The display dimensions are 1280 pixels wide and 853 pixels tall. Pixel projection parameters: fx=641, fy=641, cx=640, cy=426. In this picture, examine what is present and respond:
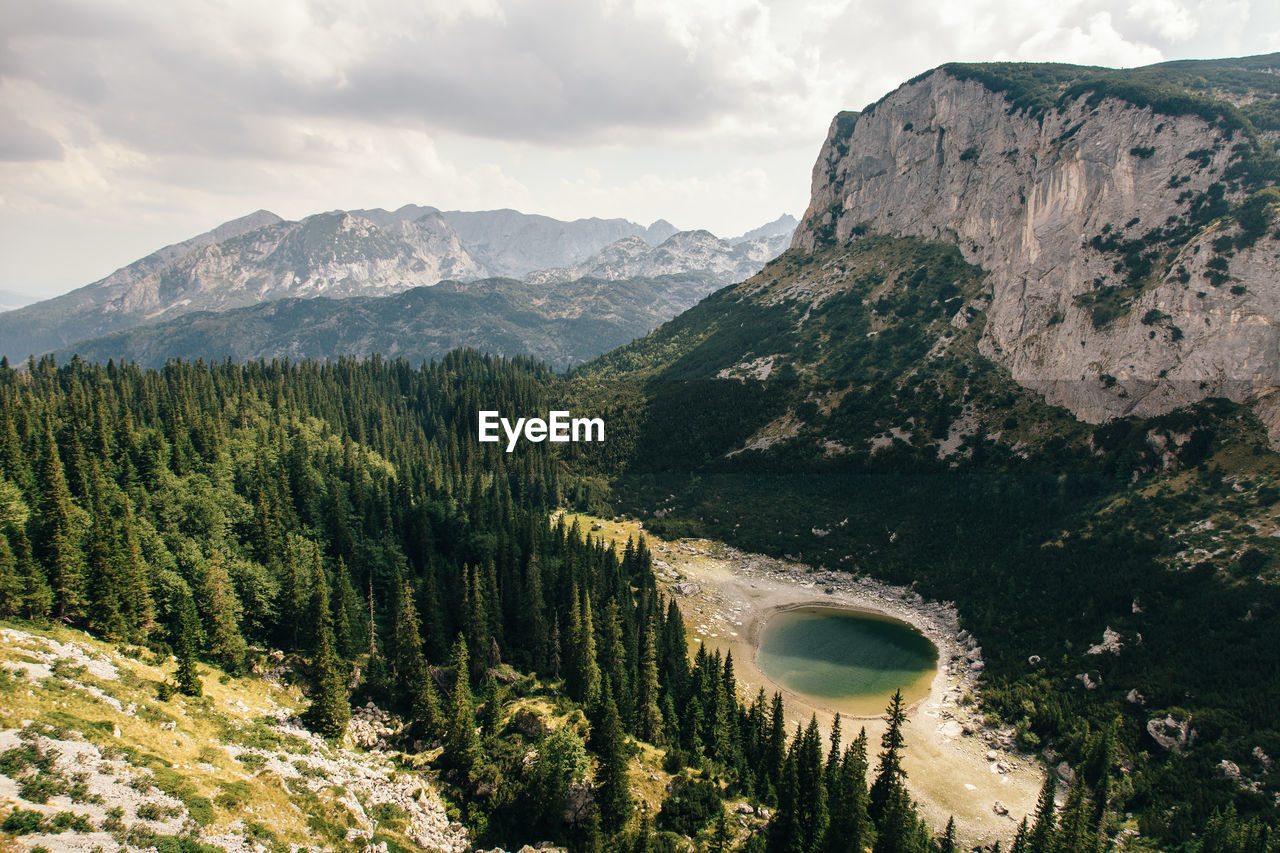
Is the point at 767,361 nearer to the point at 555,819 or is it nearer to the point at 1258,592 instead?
the point at 1258,592

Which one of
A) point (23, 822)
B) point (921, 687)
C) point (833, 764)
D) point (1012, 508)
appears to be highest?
point (1012, 508)

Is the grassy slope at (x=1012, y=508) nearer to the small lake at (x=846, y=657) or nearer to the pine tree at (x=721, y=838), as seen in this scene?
the small lake at (x=846, y=657)

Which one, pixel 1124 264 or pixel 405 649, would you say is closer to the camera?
pixel 405 649

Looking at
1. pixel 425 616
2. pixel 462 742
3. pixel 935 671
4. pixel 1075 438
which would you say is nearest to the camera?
pixel 462 742

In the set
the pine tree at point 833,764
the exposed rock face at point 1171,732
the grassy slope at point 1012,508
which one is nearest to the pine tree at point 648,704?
the pine tree at point 833,764

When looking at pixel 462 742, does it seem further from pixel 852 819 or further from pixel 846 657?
pixel 846 657

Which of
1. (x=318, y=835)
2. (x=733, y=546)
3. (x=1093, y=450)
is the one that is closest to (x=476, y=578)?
(x=318, y=835)

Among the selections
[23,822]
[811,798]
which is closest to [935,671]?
[811,798]
